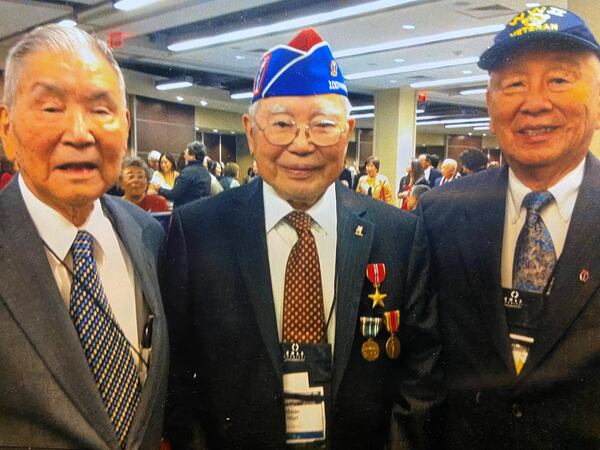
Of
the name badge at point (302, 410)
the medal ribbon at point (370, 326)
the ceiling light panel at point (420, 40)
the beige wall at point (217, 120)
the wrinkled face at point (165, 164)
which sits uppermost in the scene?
the ceiling light panel at point (420, 40)

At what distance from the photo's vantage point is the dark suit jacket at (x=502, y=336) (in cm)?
133

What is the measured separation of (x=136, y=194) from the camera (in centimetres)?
386

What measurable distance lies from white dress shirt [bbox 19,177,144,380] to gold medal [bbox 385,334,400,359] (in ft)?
2.17

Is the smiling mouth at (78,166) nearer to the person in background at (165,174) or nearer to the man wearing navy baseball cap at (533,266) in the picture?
the man wearing navy baseball cap at (533,266)

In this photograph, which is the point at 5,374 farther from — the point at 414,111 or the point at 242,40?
the point at 414,111

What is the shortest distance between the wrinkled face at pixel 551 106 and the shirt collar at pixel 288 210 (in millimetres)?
529

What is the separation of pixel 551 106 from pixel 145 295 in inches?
44.7

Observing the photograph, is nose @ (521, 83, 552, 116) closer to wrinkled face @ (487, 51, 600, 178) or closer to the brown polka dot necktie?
wrinkled face @ (487, 51, 600, 178)

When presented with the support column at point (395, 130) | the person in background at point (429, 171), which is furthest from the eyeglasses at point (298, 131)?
the support column at point (395, 130)

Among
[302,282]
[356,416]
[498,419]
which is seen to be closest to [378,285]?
[302,282]

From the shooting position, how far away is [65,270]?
1178 mm

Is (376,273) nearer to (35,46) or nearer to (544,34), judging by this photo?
(544,34)

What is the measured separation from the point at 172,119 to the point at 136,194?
1148 centimetres

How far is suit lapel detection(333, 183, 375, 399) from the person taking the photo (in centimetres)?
141
